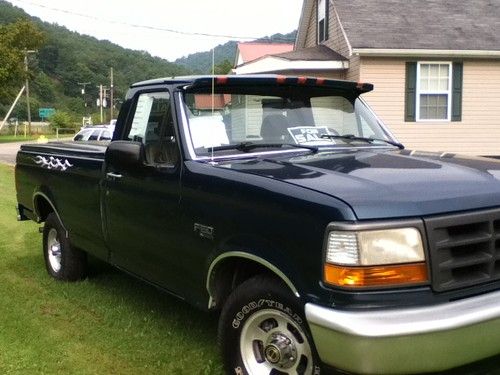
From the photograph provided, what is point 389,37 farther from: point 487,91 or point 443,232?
point 443,232

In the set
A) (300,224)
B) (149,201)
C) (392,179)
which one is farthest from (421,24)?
(300,224)

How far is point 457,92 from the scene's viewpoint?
1543 cm

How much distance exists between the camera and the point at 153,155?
4.07 meters

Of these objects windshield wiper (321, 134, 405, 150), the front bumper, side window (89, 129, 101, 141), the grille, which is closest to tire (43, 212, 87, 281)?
windshield wiper (321, 134, 405, 150)

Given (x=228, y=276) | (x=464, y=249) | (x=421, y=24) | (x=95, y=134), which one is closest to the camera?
(x=464, y=249)

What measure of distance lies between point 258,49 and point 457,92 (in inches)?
682

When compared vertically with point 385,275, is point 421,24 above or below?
above

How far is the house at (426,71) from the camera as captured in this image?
49.5 feet

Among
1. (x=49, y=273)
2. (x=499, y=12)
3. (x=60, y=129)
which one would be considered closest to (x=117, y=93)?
(x=60, y=129)

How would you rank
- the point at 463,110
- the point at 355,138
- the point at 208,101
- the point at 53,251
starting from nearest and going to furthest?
the point at 208,101 < the point at 355,138 < the point at 53,251 < the point at 463,110

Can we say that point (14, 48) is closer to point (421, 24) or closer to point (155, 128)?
point (421, 24)

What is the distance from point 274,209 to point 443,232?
0.79 metres

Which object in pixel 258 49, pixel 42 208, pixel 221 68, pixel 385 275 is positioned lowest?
pixel 42 208

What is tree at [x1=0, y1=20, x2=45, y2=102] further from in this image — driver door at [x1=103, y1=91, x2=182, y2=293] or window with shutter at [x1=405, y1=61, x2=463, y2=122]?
driver door at [x1=103, y1=91, x2=182, y2=293]
